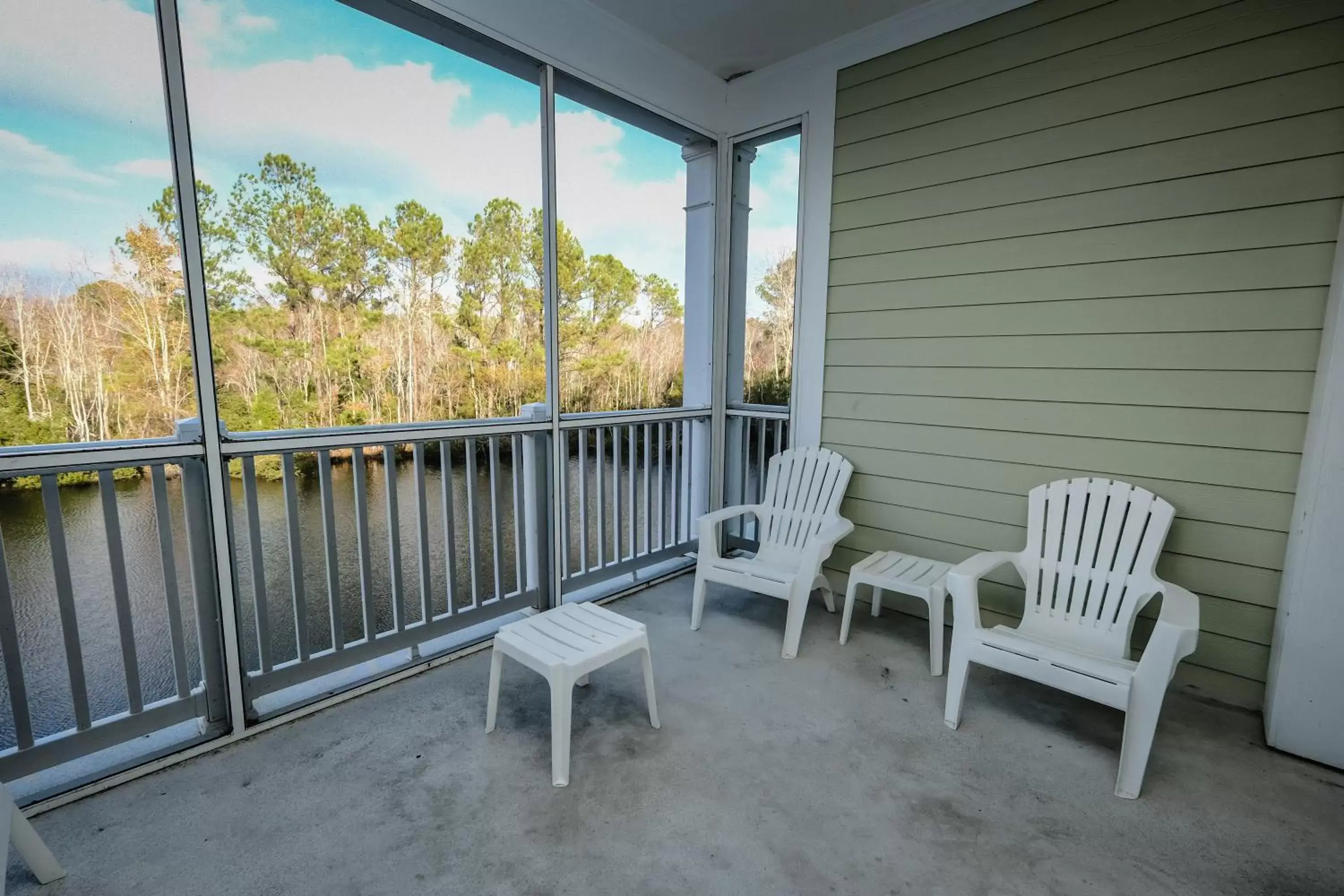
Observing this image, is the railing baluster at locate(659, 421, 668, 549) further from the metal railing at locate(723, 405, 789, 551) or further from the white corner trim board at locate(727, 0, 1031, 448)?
the white corner trim board at locate(727, 0, 1031, 448)

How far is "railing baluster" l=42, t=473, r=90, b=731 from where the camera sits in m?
1.59

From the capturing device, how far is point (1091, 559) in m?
2.21

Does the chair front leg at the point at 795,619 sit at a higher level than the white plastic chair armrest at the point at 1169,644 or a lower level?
lower

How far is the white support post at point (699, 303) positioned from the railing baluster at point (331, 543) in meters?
2.10

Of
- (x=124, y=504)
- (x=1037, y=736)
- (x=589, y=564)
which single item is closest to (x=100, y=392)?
(x=124, y=504)

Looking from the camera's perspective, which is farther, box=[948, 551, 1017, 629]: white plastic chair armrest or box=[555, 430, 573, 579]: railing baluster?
box=[555, 430, 573, 579]: railing baluster

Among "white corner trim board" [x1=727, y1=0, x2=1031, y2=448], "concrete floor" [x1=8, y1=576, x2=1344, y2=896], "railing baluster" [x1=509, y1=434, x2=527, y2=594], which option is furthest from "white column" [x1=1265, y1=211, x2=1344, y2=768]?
"railing baluster" [x1=509, y1=434, x2=527, y2=594]

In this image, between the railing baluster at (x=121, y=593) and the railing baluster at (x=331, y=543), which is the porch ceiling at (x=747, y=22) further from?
the railing baluster at (x=121, y=593)

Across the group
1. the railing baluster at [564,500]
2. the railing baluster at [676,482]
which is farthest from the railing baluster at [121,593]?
the railing baluster at [676,482]

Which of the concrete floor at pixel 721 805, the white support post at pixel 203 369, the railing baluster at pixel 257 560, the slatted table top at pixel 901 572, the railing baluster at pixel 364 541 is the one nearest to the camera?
the concrete floor at pixel 721 805

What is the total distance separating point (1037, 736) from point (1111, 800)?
314mm

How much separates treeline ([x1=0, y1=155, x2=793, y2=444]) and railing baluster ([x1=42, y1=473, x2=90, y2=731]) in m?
0.66

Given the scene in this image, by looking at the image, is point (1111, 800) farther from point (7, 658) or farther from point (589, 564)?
point (7, 658)

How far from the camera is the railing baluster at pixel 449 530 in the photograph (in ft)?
8.19
